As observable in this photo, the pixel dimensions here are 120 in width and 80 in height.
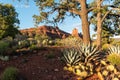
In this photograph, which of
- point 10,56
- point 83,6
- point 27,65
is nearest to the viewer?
point 27,65

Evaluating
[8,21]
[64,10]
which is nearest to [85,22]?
[64,10]

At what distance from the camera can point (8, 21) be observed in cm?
7181

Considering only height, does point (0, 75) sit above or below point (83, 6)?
below

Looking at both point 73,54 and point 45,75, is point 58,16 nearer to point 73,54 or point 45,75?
point 73,54

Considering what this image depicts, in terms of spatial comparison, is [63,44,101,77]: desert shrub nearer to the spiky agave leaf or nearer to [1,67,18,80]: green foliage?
the spiky agave leaf

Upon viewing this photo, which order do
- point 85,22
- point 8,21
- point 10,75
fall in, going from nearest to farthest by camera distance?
point 10,75
point 85,22
point 8,21

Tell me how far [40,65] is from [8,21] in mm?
55670

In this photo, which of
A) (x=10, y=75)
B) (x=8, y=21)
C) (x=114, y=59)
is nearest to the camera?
(x=10, y=75)

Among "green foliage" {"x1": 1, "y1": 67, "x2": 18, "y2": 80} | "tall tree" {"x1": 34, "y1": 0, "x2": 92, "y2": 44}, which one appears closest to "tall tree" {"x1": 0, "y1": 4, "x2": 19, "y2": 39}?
"tall tree" {"x1": 34, "y1": 0, "x2": 92, "y2": 44}

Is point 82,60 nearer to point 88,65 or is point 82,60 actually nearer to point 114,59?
point 88,65

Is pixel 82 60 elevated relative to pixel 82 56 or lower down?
lower down

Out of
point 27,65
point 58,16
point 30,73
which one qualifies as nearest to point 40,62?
point 27,65

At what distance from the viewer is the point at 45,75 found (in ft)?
51.6

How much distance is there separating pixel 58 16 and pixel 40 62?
11.0 m
